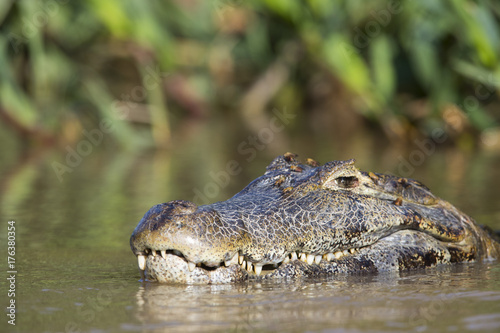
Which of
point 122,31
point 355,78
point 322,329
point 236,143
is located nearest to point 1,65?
point 122,31

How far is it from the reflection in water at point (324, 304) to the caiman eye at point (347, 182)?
22.5 inches

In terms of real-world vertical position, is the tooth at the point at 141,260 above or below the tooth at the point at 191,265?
above

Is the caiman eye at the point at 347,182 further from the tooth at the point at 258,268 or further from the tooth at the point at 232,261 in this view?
the tooth at the point at 232,261

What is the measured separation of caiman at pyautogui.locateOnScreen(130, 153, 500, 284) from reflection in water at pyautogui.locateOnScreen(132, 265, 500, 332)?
122mm

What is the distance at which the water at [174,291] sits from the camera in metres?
3.56

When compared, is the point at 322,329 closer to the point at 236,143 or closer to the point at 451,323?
the point at 451,323

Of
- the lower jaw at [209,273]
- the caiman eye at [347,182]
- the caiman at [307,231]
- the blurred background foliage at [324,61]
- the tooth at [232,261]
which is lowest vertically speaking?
the lower jaw at [209,273]

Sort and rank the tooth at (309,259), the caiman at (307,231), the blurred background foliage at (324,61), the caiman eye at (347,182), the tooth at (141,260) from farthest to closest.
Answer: the blurred background foliage at (324,61) < the caiman eye at (347,182) < the tooth at (309,259) < the tooth at (141,260) < the caiman at (307,231)

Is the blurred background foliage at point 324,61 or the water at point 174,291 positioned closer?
the water at point 174,291

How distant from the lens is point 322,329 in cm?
342

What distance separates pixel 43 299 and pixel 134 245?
21.0 inches

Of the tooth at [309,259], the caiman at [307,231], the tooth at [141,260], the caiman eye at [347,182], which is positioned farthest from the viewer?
the caiman eye at [347,182]

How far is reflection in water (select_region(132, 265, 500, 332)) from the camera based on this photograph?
3.50 m

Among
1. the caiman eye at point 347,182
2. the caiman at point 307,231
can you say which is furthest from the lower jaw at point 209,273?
the caiman eye at point 347,182
